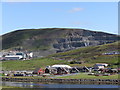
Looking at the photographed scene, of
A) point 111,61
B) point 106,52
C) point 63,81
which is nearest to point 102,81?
point 63,81

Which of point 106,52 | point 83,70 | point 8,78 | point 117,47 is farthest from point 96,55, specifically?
point 8,78

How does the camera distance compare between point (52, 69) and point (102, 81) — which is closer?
point (102, 81)

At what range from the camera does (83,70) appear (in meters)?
102

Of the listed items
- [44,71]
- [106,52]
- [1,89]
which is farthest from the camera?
[106,52]

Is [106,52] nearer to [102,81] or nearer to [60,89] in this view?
[102,81]

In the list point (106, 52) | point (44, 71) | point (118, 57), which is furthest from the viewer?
point (106, 52)

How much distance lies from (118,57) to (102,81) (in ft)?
215

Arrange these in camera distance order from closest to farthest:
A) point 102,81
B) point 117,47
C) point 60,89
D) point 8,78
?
point 60,89, point 102,81, point 8,78, point 117,47

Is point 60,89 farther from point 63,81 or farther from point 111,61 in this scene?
point 111,61

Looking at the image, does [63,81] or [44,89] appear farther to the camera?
[63,81]

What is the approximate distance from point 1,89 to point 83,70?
5002cm

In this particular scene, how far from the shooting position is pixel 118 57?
13688 cm

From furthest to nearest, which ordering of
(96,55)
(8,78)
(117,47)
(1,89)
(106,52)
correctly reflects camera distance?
(117,47) < (106,52) < (96,55) < (8,78) < (1,89)

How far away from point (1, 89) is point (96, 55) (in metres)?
97.4
